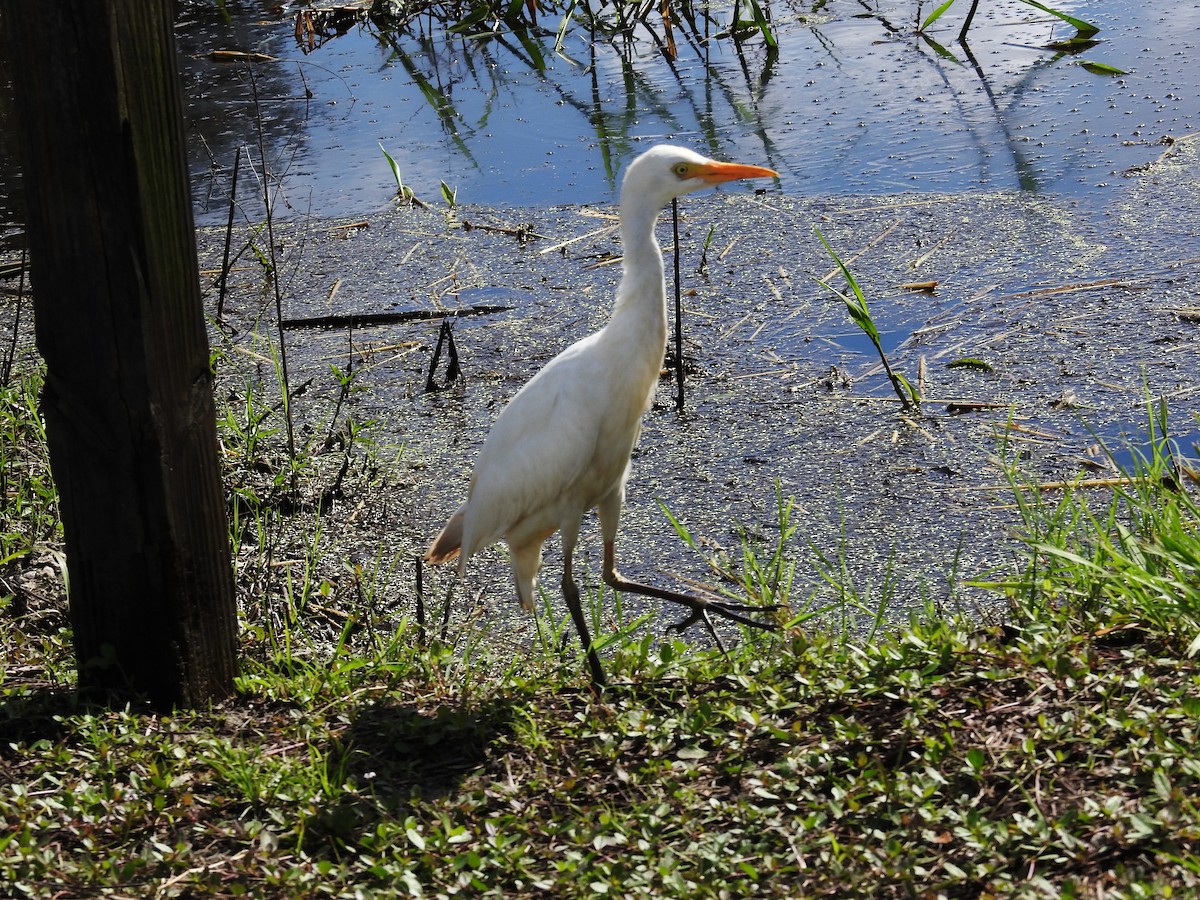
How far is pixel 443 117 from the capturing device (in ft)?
26.4

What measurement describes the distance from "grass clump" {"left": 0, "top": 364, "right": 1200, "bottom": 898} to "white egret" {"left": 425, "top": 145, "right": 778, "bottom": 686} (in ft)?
1.32

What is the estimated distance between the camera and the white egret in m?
3.43

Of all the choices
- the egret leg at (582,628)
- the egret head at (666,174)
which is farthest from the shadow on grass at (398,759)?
the egret head at (666,174)

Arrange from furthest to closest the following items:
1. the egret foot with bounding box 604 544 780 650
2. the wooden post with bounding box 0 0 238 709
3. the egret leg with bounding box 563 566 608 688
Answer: the egret foot with bounding box 604 544 780 650, the egret leg with bounding box 563 566 608 688, the wooden post with bounding box 0 0 238 709

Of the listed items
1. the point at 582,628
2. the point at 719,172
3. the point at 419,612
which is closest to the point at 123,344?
the point at 419,612

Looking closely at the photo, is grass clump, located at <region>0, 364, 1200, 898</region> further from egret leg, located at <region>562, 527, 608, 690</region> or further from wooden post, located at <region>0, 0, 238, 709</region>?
wooden post, located at <region>0, 0, 238, 709</region>

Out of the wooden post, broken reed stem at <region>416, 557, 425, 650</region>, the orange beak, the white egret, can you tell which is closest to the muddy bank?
broken reed stem at <region>416, 557, 425, 650</region>

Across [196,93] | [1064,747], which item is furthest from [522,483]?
[196,93]

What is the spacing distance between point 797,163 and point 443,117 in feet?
8.21

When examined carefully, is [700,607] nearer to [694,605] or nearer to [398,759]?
[694,605]

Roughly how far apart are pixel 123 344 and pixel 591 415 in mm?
1262

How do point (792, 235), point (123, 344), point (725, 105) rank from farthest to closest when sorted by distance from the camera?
point (725, 105)
point (792, 235)
point (123, 344)

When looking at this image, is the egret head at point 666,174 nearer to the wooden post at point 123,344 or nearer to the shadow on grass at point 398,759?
the wooden post at point 123,344

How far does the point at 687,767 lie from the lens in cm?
269
